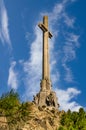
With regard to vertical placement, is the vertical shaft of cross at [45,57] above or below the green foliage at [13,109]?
above

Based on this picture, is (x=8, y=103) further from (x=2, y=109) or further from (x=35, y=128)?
(x=35, y=128)

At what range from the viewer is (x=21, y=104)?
53.3m

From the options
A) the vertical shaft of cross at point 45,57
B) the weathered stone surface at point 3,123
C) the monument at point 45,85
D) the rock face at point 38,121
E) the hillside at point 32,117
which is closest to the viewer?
the weathered stone surface at point 3,123

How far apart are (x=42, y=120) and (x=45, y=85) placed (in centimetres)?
1175

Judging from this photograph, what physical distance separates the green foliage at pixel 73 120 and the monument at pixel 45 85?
5.18 metres

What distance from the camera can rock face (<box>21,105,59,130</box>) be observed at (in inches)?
2018

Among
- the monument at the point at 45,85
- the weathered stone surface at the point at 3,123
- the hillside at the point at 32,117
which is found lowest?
the weathered stone surface at the point at 3,123

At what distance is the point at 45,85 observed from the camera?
63.8 metres

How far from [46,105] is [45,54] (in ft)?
33.8

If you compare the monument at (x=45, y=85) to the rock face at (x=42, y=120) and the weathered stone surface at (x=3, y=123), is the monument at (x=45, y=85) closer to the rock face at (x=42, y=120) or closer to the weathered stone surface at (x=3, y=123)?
the rock face at (x=42, y=120)

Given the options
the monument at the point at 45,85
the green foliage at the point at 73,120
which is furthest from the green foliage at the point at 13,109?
the monument at the point at 45,85

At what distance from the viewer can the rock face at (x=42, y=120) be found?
2018 inches

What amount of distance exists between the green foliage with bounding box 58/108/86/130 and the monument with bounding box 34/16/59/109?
5.18m

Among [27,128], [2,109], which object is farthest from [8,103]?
[27,128]
